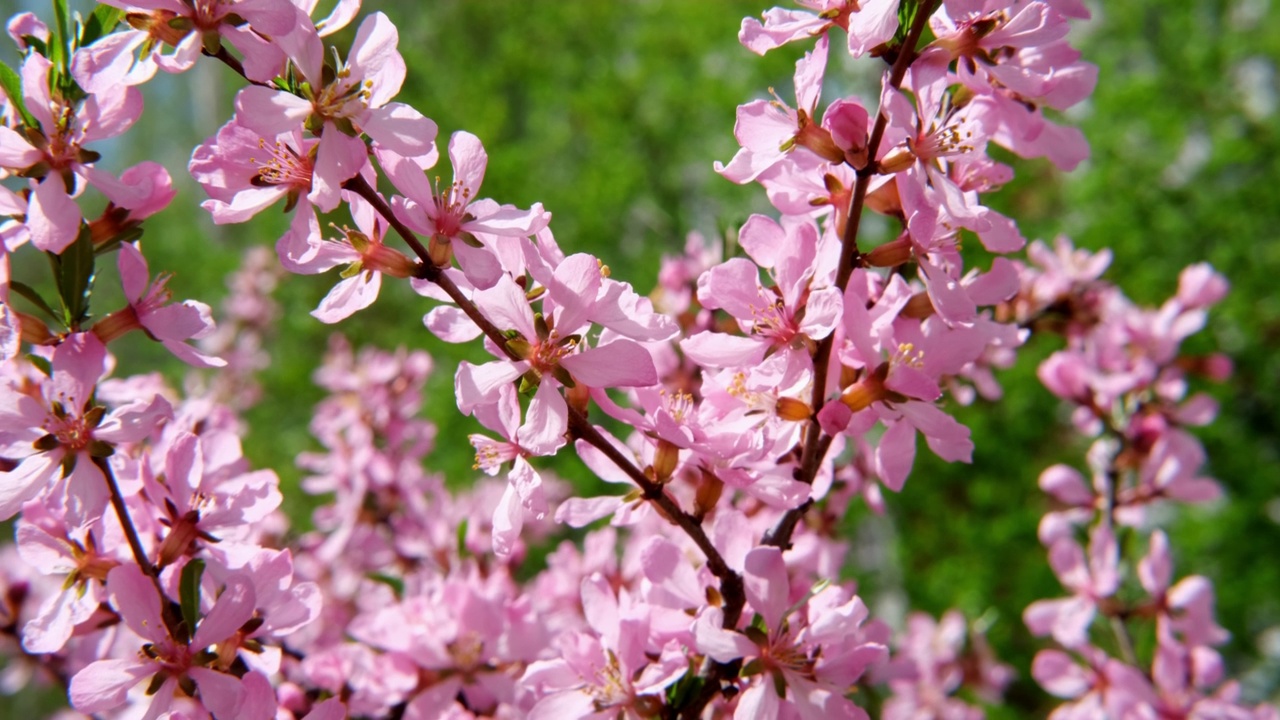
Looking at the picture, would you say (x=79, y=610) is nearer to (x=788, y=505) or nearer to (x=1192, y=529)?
(x=788, y=505)

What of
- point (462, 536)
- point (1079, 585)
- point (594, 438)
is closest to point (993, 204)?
point (1079, 585)

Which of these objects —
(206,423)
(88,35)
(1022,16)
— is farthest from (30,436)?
(1022,16)

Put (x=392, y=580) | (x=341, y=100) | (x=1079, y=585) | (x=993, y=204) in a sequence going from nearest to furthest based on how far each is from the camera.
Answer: (x=341, y=100), (x=1079, y=585), (x=392, y=580), (x=993, y=204)

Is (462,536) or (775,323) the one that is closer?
(775,323)

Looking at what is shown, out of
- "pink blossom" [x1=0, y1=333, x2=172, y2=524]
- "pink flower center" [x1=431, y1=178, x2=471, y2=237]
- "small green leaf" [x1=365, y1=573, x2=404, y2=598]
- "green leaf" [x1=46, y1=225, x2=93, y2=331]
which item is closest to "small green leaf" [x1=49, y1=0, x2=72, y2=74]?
"green leaf" [x1=46, y1=225, x2=93, y2=331]

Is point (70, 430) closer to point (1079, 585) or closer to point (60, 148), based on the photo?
point (60, 148)

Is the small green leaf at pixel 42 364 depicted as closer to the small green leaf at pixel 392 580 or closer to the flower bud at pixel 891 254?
the flower bud at pixel 891 254

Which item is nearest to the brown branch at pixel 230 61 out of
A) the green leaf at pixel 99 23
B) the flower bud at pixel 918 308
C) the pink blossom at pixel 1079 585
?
the green leaf at pixel 99 23
